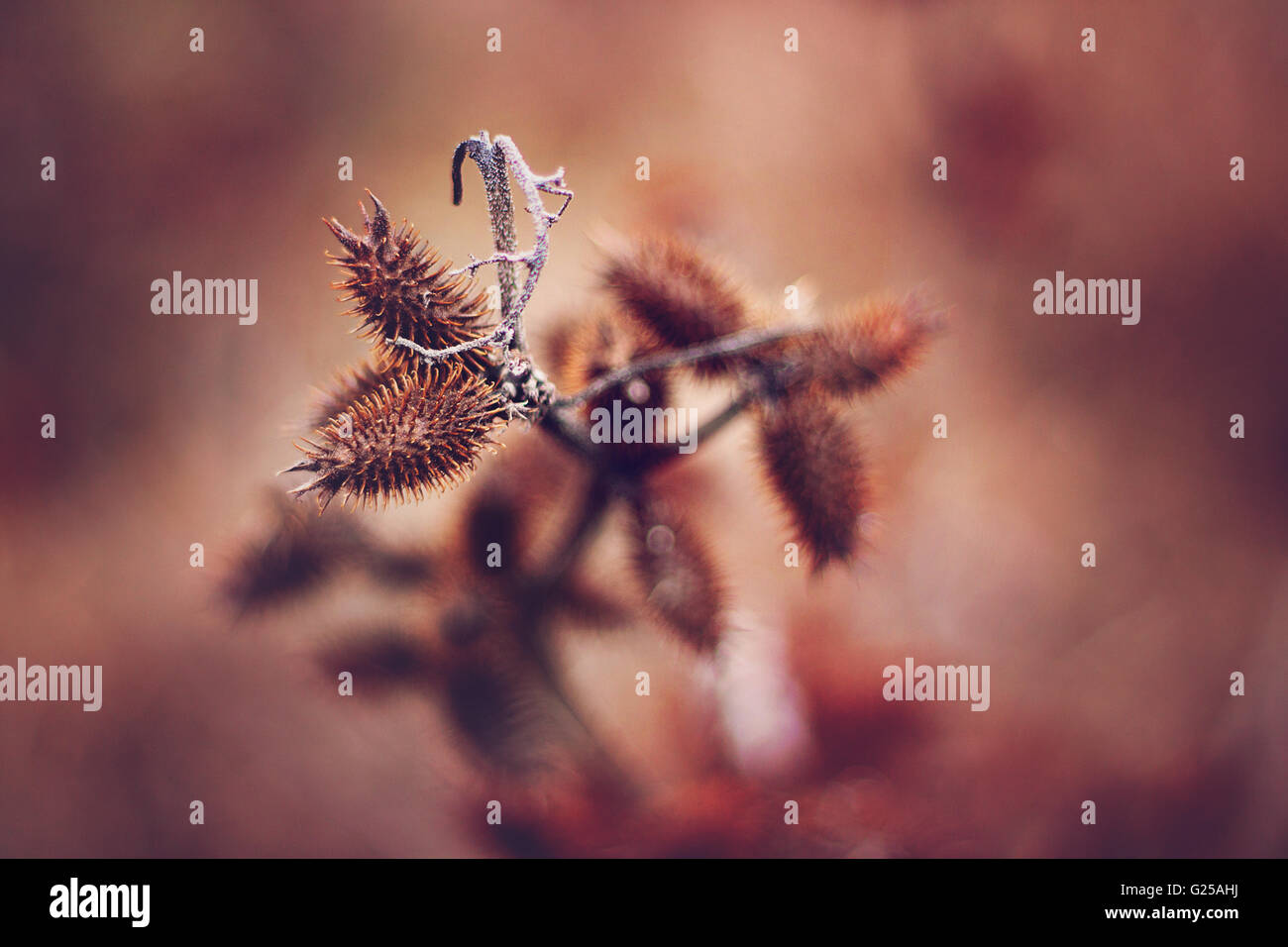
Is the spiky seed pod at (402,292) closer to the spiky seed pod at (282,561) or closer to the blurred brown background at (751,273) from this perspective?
the spiky seed pod at (282,561)

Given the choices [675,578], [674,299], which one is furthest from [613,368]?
[675,578]

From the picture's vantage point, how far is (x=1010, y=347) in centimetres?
144

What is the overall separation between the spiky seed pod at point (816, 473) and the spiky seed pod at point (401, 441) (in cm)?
24

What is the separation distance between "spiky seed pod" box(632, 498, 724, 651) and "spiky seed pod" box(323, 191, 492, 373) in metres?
0.24

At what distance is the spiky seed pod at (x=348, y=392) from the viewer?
20.0 inches

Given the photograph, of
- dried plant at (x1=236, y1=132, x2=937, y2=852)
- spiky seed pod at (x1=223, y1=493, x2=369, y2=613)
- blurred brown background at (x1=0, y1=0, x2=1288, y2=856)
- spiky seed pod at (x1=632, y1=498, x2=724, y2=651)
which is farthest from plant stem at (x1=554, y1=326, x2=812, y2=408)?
blurred brown background at (x1=0, y1=0, x2=1288, y2=856)

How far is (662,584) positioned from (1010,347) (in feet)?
3.57

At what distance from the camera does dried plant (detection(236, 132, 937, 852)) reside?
440 millimetres

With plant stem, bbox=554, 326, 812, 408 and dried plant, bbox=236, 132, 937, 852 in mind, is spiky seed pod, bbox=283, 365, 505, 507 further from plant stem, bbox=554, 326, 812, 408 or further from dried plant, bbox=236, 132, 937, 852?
plant stem, bbox=554, 326, 812, 408

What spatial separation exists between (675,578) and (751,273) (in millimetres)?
869

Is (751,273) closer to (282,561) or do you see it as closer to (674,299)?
(674,299)

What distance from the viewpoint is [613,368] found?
2.09ft

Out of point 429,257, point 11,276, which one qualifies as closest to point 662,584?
point 429,257

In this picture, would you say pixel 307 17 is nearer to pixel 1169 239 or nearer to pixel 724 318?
pixel 724 318
